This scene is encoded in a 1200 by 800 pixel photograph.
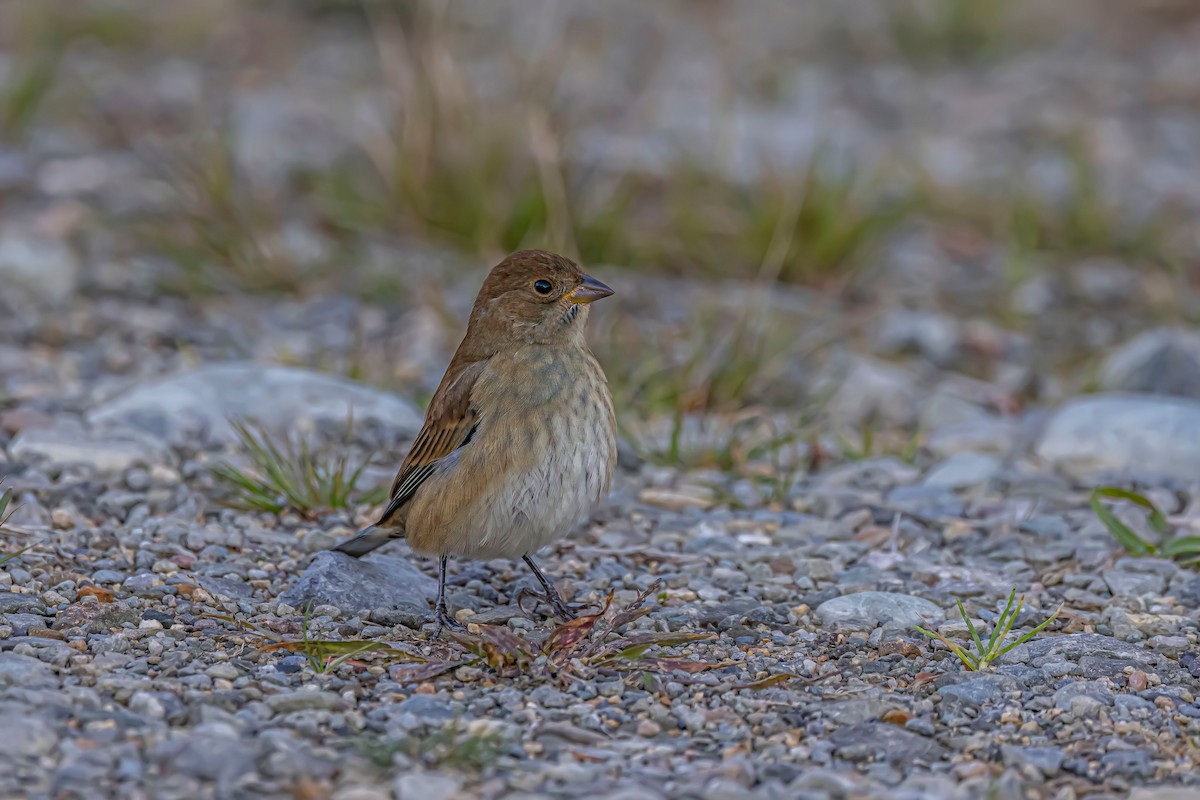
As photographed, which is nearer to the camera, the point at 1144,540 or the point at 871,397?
the point at 1144,540

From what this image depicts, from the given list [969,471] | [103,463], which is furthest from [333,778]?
[969,471]

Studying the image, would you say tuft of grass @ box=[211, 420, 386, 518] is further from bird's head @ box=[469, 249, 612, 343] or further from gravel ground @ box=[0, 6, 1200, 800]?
bird's head @ box=[469, 249, 612, 343]

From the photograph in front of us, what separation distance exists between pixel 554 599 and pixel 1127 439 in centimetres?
242

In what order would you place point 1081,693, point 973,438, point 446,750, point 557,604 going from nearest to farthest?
point 446,750
point 1081,693
point 557,604
point 973,438

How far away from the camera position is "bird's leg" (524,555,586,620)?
4.46 m

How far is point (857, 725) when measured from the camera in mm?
3623

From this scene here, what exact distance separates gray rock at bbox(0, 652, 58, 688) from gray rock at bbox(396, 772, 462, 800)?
36.3 inches

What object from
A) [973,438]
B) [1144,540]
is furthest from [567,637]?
[973,438]

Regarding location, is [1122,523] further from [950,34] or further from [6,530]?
[950,34]

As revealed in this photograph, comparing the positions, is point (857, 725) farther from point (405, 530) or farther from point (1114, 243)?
point (1114, 243)

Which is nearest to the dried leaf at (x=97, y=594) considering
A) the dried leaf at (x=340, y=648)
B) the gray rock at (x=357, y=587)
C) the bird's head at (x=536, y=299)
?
the gray rock at (x=357, y=587)

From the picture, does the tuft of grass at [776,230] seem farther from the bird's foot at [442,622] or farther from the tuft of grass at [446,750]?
the tuft of grass at [446,750]

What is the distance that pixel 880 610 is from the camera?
4.38 m

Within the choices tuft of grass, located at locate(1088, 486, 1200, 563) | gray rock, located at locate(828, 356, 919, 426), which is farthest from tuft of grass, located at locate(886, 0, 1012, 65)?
tuft of grass, located at locate(1088, 486, 1200, 563)
